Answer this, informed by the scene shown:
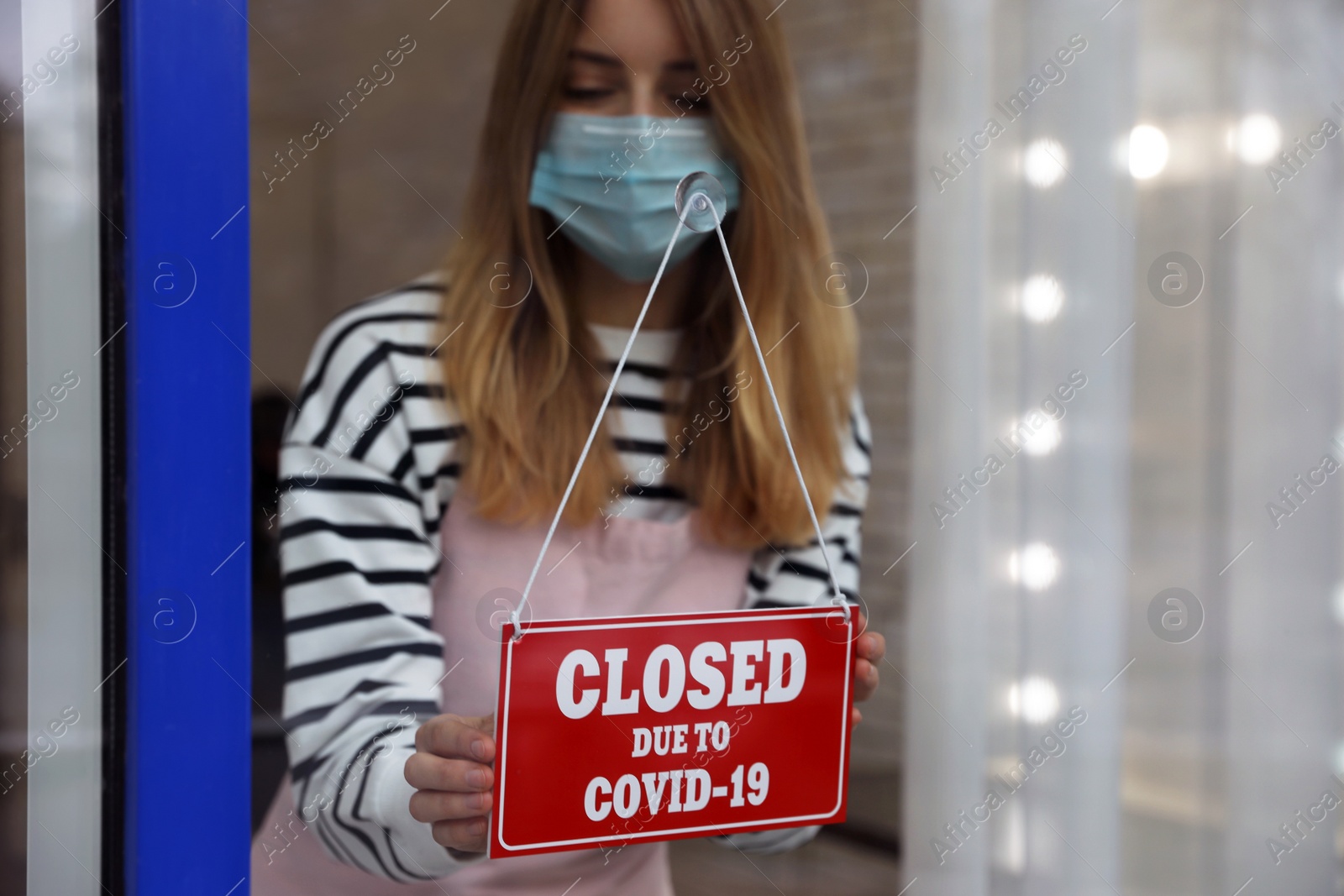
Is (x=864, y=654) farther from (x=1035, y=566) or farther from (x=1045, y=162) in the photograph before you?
(x=1045, y=162)

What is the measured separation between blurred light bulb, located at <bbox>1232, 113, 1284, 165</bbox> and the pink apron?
715 millimetres

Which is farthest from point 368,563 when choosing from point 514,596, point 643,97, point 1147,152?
point 1147,152

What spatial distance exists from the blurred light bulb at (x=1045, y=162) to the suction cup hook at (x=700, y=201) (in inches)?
15.5

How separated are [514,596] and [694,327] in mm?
269

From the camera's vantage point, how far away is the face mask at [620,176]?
774 millimetres

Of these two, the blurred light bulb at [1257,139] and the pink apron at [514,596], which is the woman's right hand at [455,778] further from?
the blurred light bulb at [1257,139]

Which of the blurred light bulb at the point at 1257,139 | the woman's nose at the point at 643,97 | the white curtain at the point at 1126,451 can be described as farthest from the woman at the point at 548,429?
the blurred light bulb at the point at 1257,139

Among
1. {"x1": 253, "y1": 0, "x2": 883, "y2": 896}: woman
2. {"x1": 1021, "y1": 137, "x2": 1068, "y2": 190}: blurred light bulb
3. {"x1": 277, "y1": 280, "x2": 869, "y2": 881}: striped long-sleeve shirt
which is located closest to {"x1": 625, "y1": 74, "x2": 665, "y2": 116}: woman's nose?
{"x1": 253, "y1": 0, "x2": 883, "y2": 896}: woman

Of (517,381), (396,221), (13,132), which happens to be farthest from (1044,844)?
(13,132)

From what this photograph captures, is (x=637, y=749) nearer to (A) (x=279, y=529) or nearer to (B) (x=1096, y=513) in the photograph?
(A) (x=279, y=529)

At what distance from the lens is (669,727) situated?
0.65 meters

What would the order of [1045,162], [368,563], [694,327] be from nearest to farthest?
[368,563] → [694,327] → [1045,162]

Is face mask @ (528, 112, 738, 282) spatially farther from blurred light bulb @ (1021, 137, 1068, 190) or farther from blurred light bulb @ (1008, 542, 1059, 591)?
blurred light bulb @ (1008, 542, 1059, 591)

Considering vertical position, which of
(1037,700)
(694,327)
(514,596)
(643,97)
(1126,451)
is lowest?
(1037,700)
